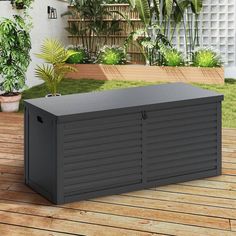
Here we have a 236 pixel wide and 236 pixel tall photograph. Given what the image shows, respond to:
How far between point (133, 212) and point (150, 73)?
5.81 meters

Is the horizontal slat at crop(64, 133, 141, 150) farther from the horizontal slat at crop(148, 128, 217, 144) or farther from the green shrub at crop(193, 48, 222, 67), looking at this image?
the green shrub at crop(193, 48, 222, 67)

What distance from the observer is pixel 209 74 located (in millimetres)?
8812

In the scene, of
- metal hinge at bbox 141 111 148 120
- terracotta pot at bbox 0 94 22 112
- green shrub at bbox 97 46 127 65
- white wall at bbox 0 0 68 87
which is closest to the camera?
metal hinge at bbox 141 111 148 120

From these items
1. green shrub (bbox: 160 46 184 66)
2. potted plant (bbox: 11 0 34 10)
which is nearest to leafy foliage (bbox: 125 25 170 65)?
green shrub (bbox: 160 46 184 66)

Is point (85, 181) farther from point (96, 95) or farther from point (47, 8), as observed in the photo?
point (47, 8)

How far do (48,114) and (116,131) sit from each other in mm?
452

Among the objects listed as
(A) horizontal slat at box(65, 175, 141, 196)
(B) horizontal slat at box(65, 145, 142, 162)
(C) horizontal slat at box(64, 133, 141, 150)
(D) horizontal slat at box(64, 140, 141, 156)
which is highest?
(C) horizontal slat at box(64, 133, 141, 150)

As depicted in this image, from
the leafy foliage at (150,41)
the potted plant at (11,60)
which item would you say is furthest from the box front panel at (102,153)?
the leafy foliage at (150,41)

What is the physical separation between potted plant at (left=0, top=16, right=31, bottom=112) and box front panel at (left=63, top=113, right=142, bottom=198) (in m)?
3.38

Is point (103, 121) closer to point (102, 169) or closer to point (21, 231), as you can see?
point (102, 169)

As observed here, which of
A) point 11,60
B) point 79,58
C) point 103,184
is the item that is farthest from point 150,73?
point 103,184

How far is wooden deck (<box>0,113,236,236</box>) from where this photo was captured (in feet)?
10.4

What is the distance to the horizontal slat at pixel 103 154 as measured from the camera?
3.50m

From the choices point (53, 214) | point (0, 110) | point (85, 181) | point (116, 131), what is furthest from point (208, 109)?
point (0, 110)
